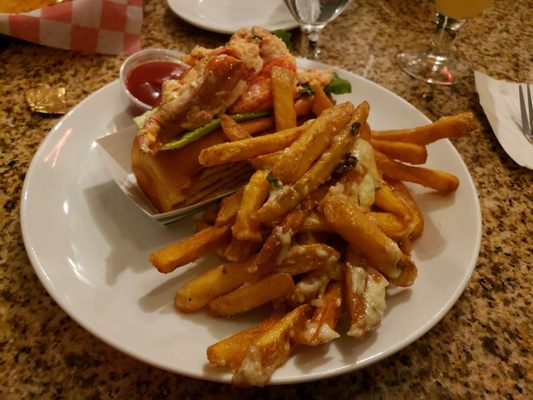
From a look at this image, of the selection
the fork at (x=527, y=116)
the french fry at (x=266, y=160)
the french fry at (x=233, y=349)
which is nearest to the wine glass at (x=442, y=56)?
the fork at (x=527, y=116)

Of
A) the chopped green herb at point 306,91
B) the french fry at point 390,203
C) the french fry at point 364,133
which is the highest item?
the french fry at point 364,133

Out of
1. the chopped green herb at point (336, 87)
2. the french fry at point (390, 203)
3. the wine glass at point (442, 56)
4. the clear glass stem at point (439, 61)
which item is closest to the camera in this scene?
the french fry at point (390, 203)

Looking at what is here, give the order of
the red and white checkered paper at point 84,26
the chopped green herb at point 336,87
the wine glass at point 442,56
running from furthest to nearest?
1. the wine glass at point 442,56
2. the red and white checkered paper at point 84,26
3. the chopped green herb at point 336,87

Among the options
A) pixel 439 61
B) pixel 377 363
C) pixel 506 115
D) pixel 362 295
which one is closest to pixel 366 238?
pixel 362 295

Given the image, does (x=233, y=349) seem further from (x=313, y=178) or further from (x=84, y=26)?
(x=84, y=26)

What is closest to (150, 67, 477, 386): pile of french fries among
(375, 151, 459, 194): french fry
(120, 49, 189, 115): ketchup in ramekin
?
(375, 151, 459, 194): french fry

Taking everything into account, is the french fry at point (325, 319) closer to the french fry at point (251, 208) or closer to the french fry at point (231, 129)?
the french fry at point (251, 208)

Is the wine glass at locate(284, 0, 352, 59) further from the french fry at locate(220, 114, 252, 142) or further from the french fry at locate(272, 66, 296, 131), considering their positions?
the french fry at locate(220, 114, 252, 142)
